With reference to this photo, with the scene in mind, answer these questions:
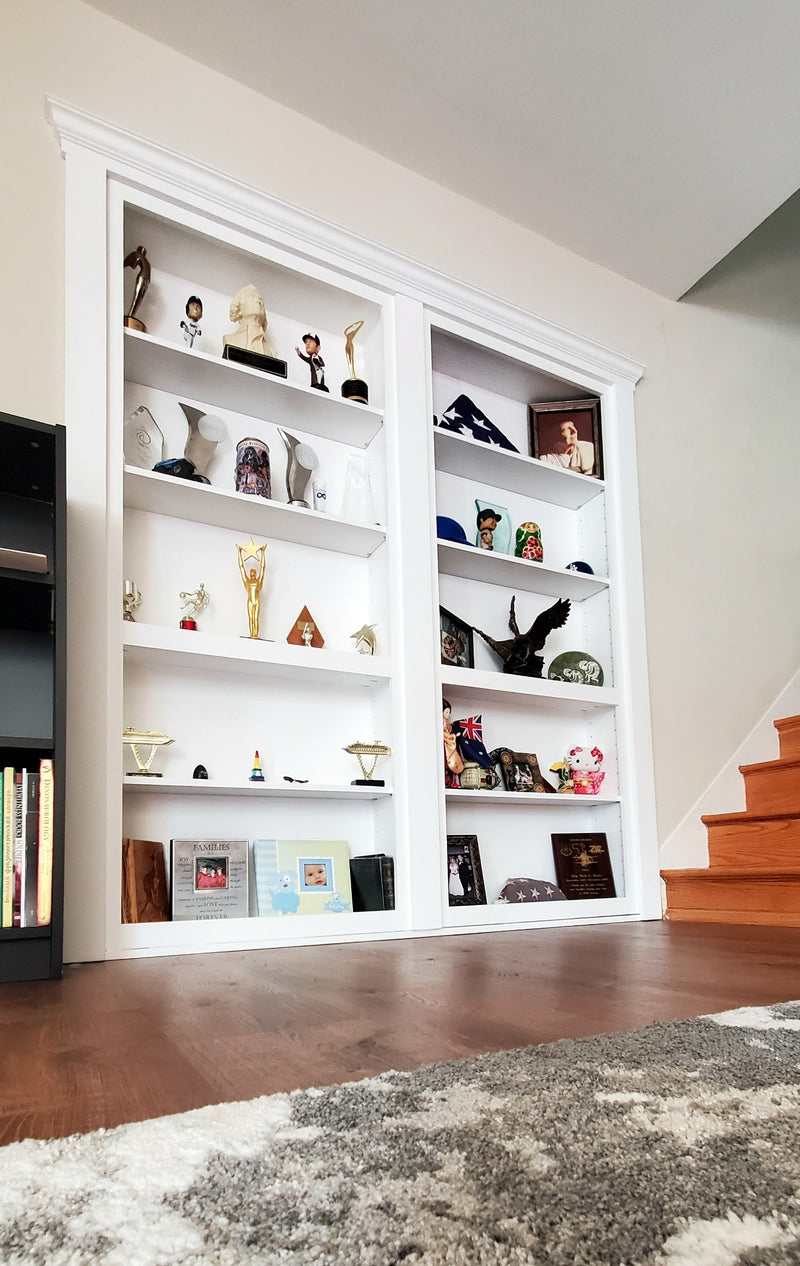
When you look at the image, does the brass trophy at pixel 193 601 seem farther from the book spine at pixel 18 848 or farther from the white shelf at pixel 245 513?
the book spine at pixel 18 848

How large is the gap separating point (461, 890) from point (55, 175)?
7.62ft

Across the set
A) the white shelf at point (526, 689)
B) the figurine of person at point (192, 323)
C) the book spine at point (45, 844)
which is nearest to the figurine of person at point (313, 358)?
the figurine of person at point (192, 323)

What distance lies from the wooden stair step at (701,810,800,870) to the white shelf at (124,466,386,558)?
158 cm

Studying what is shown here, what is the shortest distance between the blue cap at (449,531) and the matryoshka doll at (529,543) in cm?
29

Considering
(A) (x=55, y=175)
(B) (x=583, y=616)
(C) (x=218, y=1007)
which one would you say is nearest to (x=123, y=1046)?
(C) (x=218, y=1007)

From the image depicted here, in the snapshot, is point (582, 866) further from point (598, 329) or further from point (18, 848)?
point (598, 329)

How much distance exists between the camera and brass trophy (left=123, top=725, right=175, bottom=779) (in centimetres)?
214

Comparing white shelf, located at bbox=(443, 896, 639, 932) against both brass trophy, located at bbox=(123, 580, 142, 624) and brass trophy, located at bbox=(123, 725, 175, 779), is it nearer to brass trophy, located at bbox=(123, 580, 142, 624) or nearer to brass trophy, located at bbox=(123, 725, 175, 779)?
brass trophy, located at bbox=(123, 725, 175, 779)

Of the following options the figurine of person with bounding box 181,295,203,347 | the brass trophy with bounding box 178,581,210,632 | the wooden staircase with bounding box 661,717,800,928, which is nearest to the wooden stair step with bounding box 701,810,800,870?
the wooden staircase with bounding box 661,717,800,928

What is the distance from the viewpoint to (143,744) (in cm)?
221

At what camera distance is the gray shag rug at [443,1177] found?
417 millimetres

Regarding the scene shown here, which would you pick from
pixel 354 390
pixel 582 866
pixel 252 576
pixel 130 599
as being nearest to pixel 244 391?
pixel 354 390

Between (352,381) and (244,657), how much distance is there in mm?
1007

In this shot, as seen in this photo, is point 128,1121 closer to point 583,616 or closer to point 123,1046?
point 123,1046
